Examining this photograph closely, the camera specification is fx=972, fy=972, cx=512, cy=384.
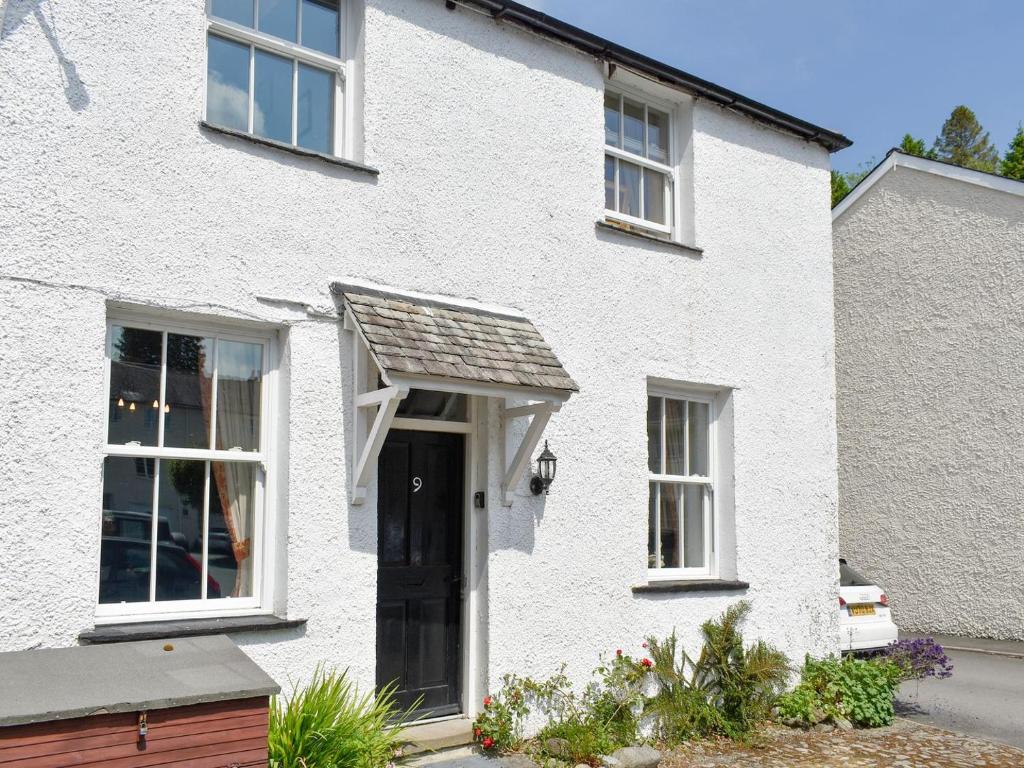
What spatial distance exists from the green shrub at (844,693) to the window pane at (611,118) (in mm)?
5048

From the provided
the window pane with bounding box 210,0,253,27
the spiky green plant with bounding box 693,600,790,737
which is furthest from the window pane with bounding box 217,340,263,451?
the spiky green plant with bounding box 693,600,790,737

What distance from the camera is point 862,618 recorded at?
33.6ft

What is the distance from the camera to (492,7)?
7.32m

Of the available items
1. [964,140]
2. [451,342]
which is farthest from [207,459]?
[964,140]

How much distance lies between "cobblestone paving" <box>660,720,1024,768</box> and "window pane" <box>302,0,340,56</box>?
565 centimetres

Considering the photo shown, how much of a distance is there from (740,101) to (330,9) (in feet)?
13.0

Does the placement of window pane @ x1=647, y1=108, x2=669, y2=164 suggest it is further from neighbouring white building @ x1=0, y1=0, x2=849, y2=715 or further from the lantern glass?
the lantern glass

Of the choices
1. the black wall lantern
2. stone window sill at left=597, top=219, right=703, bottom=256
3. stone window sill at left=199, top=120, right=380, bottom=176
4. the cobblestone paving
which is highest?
stone window sill at left=199, top=120, right=380, bottom=176

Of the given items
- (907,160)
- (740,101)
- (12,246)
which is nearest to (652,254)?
(740,101)

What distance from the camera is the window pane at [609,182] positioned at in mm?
8414

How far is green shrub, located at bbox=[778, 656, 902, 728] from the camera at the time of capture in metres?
8.31

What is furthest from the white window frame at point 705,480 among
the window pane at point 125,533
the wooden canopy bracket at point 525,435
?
the window pane at point 125,533

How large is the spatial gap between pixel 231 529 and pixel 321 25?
352cm

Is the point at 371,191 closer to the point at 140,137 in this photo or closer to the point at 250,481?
the point at 140,137
